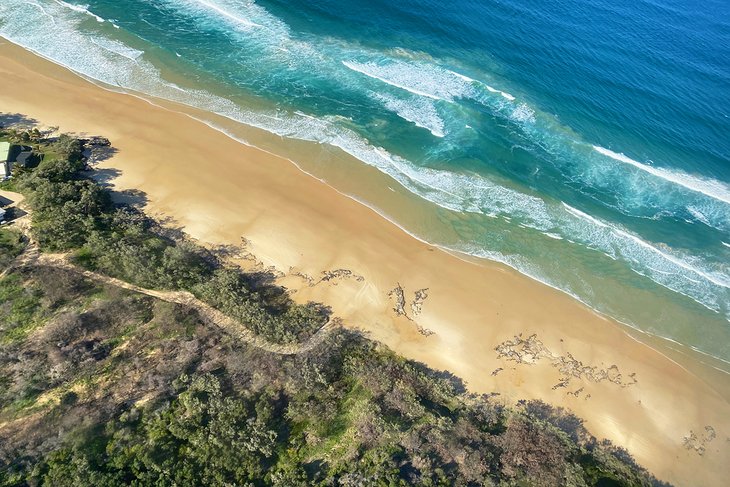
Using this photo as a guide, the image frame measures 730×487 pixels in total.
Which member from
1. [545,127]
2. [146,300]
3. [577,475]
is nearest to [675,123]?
[545,127]

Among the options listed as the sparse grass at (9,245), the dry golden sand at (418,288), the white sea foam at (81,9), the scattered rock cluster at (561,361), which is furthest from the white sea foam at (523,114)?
the white sea foam at (81,9)

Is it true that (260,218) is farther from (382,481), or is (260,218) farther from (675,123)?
(675,123)

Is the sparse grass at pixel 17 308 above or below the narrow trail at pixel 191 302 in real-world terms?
below

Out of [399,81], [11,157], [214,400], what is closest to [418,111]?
A: [399,81]

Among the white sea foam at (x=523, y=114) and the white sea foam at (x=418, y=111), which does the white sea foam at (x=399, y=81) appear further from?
the white sea foam at (x=523, y=114)

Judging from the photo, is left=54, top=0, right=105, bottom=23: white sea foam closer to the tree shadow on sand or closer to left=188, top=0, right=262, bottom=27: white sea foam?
left=188, top=0, right=262, bottom=27: white sea foam

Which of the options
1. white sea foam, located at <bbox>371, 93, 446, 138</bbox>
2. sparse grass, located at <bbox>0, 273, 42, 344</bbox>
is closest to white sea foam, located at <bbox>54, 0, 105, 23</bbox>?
white sea foam, located at <bbox>371, 93, 446, 138</bbox>
